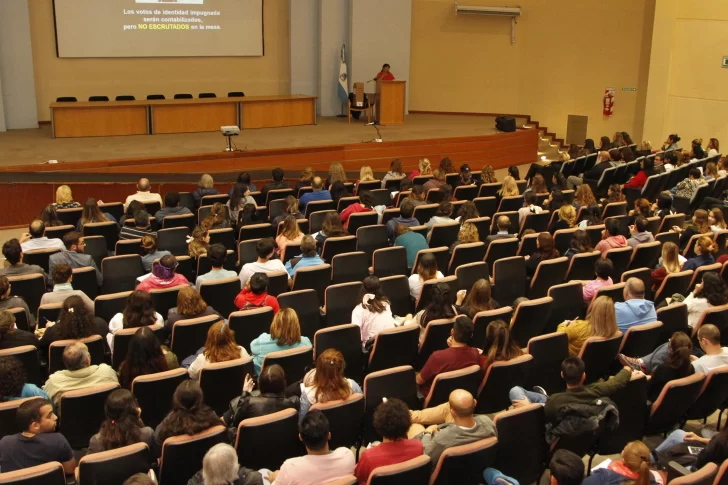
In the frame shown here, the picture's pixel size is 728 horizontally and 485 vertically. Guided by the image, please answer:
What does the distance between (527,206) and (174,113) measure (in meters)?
7.69

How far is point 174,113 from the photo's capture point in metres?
13.9

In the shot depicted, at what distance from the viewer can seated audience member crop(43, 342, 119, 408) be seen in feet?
13.6

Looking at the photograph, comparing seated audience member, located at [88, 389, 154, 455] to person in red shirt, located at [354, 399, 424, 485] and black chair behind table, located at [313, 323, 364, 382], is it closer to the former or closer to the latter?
person in red shirt, located at [354, 399, 424, 485]

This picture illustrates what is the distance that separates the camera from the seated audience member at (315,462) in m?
3.41

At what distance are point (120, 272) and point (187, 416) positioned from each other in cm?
310

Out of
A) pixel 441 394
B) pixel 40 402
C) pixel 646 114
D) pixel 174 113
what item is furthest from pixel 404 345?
pixel 646 114

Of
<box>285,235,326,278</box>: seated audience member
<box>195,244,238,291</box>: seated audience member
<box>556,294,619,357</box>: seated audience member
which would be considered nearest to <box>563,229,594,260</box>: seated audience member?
<box>556,294,619,357</box>: seated audience member

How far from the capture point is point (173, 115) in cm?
1388

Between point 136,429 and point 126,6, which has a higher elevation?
point 126,6

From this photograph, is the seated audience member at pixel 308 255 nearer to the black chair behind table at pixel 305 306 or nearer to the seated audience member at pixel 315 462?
the black chair behind table at pixel 305 306

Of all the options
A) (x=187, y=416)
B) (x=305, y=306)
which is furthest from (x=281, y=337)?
(x=187, y=416)

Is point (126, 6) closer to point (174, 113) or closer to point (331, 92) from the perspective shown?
point (174, 113)

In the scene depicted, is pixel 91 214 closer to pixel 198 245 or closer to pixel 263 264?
pixel 198 245

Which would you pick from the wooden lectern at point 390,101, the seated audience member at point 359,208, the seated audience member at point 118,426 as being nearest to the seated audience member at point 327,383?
the seated audience member at point 118,426
